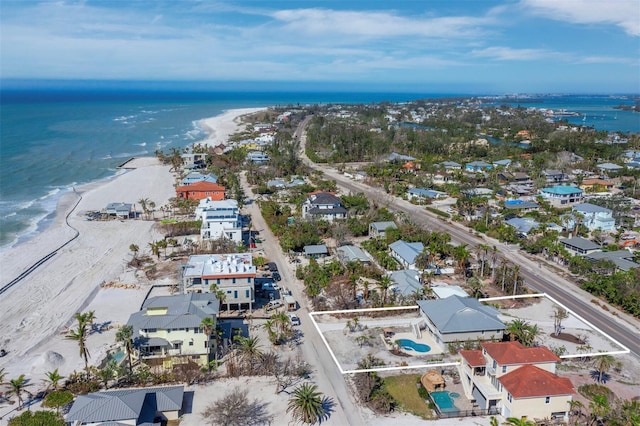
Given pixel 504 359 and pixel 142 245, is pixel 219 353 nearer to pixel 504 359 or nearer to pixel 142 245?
pixel 504 359

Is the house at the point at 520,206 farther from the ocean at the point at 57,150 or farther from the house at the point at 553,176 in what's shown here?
the ocean at the point at 57,150

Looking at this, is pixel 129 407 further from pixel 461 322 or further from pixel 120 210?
pixel 120 210

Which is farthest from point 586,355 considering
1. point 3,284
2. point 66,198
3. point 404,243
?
point 66,198

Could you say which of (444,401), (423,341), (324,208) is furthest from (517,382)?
(324,208)

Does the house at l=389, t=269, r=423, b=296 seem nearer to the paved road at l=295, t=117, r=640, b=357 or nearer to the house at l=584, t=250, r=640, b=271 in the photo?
the paved road at l=295, t=117, r=640, b=357

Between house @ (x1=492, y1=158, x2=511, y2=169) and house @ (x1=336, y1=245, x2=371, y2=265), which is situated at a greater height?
house @ (x1=492, y1=158, x2=511, y2=169)

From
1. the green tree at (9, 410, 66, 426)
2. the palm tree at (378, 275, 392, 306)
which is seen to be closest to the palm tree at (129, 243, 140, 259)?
the green tree at (9, 410, 66, 426)

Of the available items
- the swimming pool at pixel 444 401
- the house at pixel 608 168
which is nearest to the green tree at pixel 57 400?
the swimming pool at pixel 444 401

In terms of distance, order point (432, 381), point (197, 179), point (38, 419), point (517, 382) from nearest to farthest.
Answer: point (38, 419) < point (517, 382) < point (432, 381) < point (197, 179)
